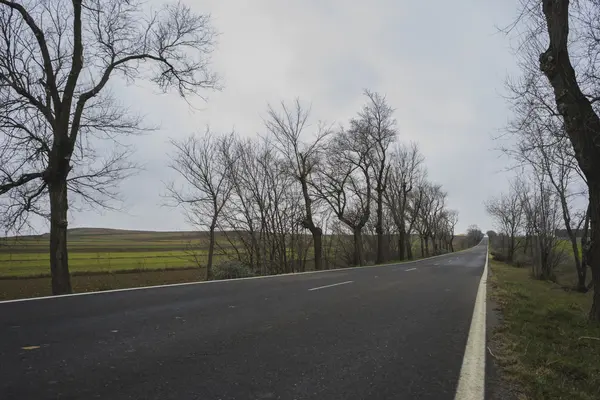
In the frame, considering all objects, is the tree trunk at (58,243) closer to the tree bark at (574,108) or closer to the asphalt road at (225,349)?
the asphalt road at (225,349)

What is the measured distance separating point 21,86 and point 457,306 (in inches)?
549

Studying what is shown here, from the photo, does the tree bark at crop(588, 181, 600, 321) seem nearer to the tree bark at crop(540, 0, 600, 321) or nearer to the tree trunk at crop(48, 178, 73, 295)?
the tree bark at crop(540, 0, 600, 321)

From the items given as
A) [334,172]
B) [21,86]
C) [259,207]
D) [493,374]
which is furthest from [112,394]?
[334,172]

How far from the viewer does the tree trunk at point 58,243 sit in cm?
1148

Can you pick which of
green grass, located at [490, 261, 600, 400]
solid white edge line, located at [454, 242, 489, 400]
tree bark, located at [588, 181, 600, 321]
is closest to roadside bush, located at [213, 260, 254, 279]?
green grass, located at [490, 261, 600, 400]

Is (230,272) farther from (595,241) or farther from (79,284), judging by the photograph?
(595,241)

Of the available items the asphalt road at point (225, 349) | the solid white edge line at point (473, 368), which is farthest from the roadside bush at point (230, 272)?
the solid white edge line at point (473, 368)

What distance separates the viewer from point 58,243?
11.7 metres

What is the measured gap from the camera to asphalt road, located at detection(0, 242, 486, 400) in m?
3.32

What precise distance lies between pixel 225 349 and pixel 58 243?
9.66 m

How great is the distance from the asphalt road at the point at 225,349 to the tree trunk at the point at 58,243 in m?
4.40

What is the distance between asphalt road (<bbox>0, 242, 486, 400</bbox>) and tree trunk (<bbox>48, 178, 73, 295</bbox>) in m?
4.40

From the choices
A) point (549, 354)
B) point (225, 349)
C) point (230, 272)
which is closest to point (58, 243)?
point (230, 272)

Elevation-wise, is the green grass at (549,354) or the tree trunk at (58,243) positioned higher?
the tree trunk at (58,243)
